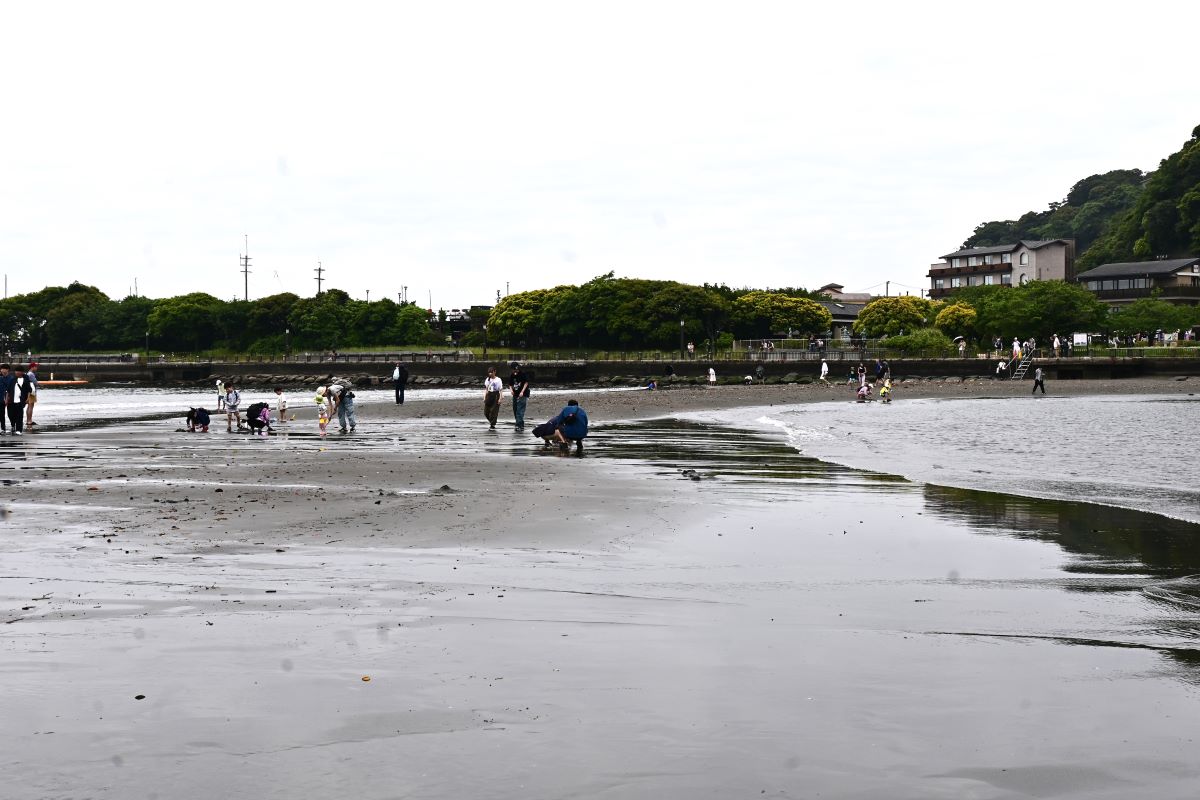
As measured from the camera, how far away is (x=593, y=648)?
22.6ft

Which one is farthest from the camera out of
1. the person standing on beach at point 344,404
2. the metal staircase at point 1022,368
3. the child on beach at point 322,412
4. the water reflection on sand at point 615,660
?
the metal staircase at point 1022,368

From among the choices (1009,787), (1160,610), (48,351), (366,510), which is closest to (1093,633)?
(1160,610)

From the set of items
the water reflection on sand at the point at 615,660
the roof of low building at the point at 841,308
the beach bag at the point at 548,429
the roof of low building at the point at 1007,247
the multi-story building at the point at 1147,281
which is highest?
the roof of low building at the point at 1007,247

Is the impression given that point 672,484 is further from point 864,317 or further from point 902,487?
point 864,317

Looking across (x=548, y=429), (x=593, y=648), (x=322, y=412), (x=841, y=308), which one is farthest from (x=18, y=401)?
(x=841, y=308)

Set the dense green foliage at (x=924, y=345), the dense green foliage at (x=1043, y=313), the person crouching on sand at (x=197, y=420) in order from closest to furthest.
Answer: the person crouching on sand at (x=197, y=420)
the dense green foliage at (x=924, y=345)
the dense green foliage at (x=1043, y=313)

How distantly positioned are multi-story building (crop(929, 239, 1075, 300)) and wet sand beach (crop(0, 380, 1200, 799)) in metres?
127

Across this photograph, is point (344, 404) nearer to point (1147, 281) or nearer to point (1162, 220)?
point (1147, 281)

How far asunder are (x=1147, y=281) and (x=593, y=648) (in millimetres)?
132356

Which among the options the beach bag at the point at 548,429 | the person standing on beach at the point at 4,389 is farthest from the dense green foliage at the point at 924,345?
the person standing on beach at the point at 4,389

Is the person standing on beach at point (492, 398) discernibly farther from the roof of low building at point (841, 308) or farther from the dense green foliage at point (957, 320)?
the roof of low building at point (841, 308)

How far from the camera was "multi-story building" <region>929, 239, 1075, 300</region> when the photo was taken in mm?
138125

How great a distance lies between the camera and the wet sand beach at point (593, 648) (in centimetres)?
496

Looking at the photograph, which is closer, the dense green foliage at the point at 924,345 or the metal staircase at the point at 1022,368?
the metal staircase at the point at 1022,368
